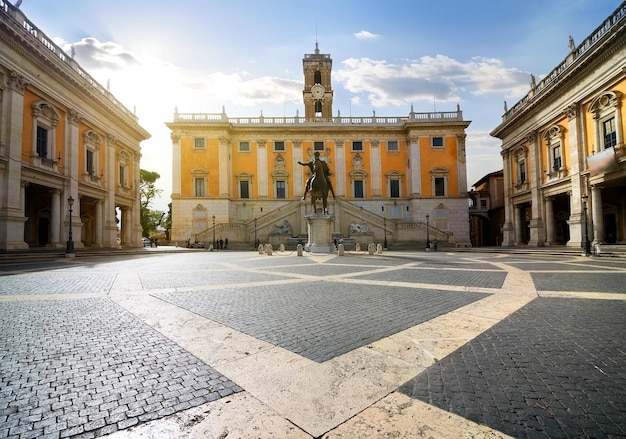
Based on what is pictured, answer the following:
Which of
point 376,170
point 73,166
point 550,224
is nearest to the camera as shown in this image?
point 73,166

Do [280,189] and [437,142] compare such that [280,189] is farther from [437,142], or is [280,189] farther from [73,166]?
[73,166]

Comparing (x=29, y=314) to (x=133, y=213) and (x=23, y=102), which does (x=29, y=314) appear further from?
(x=133, y=213)

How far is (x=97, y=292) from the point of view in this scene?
22.8 feet

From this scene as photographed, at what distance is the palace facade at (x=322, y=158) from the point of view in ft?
130

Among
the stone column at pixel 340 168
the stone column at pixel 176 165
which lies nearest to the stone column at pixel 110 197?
the stone column at pixel 176 165

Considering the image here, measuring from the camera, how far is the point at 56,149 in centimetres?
2259

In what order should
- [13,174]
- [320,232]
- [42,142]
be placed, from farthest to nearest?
1. [42,142]
2. [320,232]
3. [13,174]

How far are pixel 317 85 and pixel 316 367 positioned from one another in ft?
168

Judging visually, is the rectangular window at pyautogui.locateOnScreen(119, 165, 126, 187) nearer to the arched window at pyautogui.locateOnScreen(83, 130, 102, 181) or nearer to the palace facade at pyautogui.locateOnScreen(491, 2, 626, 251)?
the arched window at pyautogui.locateOnScreen(83, 130, 102, 181)

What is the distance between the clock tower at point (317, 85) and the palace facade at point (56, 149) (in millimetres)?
25345

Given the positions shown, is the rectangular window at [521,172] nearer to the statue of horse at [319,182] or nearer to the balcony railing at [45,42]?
the statue of horse at [319,182]

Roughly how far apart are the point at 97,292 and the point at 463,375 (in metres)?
7.38

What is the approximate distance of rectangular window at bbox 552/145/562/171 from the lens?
2525 centimetres

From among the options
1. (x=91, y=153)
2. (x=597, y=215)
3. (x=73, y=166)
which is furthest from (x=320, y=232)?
(x=91, y=153)
